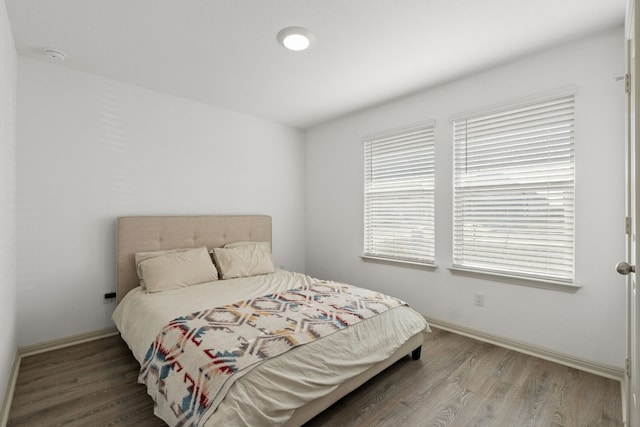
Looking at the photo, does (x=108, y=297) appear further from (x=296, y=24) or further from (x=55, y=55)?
(x=296, y=24)

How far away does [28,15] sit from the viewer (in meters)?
2.00

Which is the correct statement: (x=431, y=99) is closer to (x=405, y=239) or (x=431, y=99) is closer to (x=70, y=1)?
(x=405, y=239)

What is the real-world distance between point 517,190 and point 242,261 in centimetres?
273

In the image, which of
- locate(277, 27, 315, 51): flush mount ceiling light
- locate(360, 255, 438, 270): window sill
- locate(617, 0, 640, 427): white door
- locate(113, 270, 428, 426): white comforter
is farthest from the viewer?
locate(360, 255, 438, 270): window sill

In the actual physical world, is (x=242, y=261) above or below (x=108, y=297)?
above

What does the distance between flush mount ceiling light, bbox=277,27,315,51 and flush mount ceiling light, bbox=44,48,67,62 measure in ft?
5.92

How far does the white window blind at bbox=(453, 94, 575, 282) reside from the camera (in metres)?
2.37

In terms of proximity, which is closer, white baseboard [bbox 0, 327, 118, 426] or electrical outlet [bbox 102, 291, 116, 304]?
white baseboard [bbox 0, 327, 118, 426]

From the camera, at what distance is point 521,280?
2.56m

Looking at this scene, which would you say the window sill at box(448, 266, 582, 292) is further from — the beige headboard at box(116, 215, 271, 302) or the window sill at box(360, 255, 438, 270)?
the beige headboard at box(116, 215, 271, 302)

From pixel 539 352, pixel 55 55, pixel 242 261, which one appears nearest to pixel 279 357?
pixel 242 261

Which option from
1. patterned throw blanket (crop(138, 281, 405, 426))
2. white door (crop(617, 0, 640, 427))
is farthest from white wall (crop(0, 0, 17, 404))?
white door (crop(617, 0, 640, 427))

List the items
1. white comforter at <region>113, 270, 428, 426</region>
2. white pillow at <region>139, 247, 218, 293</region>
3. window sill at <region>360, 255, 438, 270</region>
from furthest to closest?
window sill at <region>360, 255, 438, 270</region>, white pillow at <region>139, 247, 218, 293</region>, white comforter at <region>113, 270, 428, 426</region>

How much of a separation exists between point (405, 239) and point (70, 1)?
3.37 meters
